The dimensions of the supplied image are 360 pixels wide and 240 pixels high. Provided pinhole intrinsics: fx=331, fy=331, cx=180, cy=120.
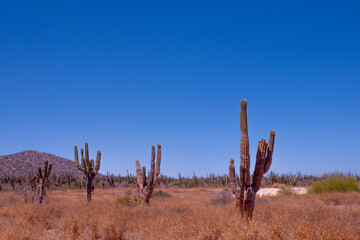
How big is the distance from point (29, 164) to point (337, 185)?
217 ft

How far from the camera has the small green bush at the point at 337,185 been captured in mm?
25156

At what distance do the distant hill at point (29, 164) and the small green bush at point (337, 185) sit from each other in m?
51.7

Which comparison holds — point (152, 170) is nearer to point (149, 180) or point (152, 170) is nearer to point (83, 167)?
point (149, 180)

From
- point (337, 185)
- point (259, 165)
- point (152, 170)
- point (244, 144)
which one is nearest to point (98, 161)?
point (152, 170)

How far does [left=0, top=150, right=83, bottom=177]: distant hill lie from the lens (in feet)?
222

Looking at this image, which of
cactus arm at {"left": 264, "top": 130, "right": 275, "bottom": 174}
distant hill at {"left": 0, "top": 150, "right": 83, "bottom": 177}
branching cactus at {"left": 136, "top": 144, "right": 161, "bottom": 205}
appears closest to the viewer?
cactus arm at {"left": 264, "top": 130, "right": 275, "bottom": 174}

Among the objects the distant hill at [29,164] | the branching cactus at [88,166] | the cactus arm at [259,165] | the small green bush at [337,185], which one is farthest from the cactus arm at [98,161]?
the distant hill at [29,164]

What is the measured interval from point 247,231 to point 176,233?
5.93ft

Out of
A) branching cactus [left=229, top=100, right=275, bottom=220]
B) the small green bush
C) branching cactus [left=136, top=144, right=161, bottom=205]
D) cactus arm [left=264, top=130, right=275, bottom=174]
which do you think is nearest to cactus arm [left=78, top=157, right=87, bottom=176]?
branching cactus [left=136, top=144, right=161, bottom=205]

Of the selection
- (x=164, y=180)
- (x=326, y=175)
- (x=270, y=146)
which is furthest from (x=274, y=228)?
(x=164, y=180)

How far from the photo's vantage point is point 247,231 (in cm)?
801

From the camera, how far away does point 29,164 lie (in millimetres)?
73312

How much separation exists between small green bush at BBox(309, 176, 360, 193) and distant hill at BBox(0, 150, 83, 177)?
51714 mm

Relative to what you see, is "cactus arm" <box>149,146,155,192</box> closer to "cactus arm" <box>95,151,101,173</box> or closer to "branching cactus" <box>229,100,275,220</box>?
"cactus arm" <box>95,151,101,173</box>
